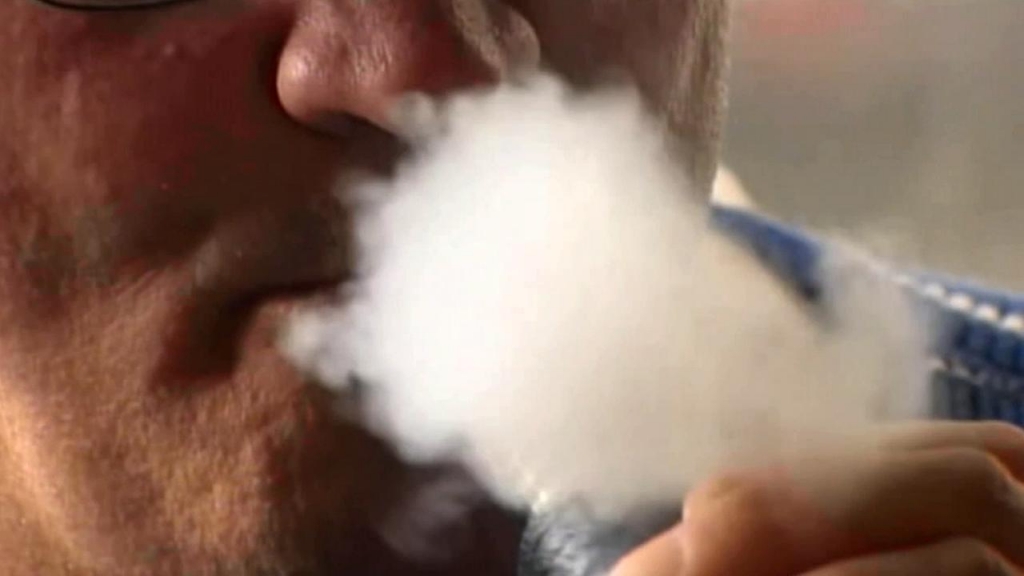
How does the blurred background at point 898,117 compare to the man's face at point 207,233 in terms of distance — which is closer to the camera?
the man's face at point 207,233

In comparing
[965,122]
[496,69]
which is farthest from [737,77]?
[496,69]

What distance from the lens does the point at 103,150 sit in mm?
508

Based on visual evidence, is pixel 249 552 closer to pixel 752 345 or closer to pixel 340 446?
pixel 340 446

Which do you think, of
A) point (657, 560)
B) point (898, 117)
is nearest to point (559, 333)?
point (657, 560)

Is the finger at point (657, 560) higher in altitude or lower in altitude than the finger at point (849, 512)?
lower

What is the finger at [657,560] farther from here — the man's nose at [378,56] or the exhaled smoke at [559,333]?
the man's nose at [378,56]

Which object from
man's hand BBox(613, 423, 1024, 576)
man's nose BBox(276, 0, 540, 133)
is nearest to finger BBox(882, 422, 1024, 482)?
man's hand BBox(613, 423, 1024, 576)

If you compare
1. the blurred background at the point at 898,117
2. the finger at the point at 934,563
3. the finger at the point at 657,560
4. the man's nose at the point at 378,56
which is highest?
the man's nose at the point at 378,56

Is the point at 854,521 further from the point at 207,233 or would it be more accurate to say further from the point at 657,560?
the point at 207,233

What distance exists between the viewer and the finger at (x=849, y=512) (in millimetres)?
393

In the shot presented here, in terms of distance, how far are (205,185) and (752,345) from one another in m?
0.17

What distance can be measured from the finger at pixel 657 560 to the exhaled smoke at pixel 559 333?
0.08 ft

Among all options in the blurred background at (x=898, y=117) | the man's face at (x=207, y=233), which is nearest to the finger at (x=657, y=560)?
the man's face at (x=207, y=233)

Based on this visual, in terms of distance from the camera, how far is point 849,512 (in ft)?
1.31
